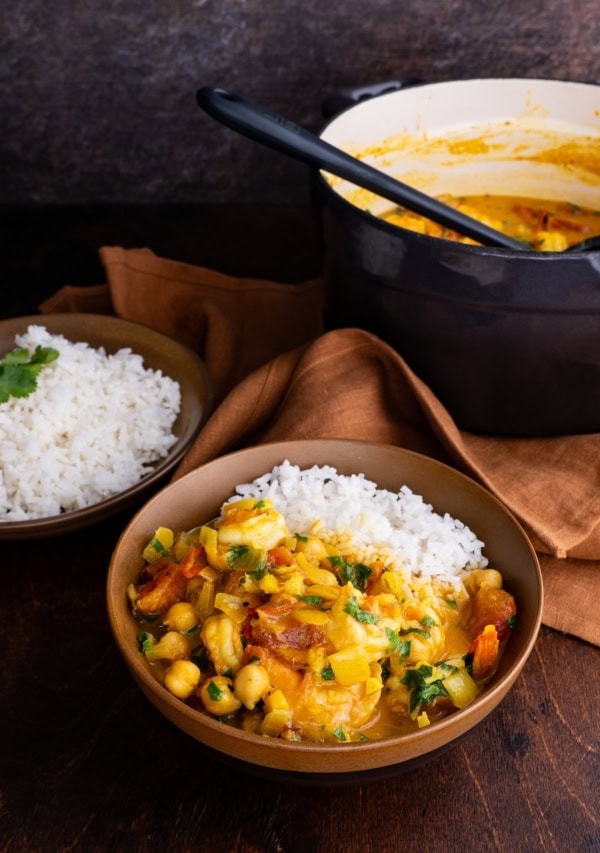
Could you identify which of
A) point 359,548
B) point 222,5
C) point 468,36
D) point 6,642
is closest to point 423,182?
point 468,36

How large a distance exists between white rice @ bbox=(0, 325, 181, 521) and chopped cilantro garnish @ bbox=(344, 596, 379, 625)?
2.06 ft

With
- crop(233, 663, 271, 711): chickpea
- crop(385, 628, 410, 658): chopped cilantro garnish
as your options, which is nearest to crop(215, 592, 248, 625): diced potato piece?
crop(233, 663, 271, 711): chickpea

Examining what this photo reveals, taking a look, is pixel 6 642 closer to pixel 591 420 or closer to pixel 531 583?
pixel 531 583

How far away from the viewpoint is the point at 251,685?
1305 millimetres

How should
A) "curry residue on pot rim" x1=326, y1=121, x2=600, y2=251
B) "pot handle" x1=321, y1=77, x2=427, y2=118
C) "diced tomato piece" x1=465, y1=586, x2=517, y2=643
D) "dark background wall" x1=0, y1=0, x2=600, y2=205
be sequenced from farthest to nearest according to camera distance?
1. "dark background wall" x1=0, y1=0, x2=600, y2=205
2. "curry residue on pot rim" x1=326, y1=121, x2=600, y2=251
3. "pot handle" x1=321, y1=77, x2=427, y2=118
4. "diced tomato piece" x1=465, y1=586, x2=517, y2=643

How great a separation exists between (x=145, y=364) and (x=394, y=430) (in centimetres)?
58

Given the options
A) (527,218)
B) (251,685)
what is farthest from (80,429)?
(527,218)

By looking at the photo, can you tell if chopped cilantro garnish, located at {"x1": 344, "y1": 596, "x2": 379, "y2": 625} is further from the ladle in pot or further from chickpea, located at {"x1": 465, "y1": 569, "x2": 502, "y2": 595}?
the ladle in pot

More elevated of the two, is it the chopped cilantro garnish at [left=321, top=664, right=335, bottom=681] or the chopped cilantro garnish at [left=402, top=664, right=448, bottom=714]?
the chopped cilantro garnish at [left=321, top=664, right=335, bottom=681]

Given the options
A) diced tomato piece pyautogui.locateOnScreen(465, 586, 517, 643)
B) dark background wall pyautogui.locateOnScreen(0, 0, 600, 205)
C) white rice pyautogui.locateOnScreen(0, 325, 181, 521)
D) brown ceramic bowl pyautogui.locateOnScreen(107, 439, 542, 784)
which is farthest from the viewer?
dark background wall pyautogui.locateOnScreen(0, 0, 600, 205)

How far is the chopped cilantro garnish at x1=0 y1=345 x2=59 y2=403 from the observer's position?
193 centimetres

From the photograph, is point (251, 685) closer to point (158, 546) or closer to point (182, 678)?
point (182, 678)

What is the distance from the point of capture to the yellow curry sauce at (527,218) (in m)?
2.22

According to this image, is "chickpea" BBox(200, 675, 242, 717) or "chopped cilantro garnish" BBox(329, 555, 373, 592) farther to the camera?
"chopped cilantro garnish" BBox(329, 555, 373, 592)
